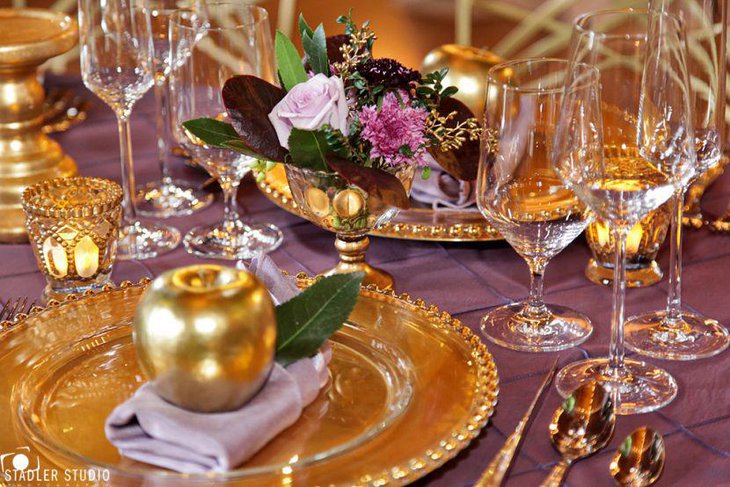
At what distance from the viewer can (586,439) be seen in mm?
815

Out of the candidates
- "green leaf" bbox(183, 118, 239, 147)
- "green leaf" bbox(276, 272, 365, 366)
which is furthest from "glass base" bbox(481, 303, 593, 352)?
"green leaf" bbox(183, 118, 239, 147)

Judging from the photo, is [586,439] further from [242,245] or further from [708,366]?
[242,245]

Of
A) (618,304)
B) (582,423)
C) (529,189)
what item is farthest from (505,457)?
(529,189)

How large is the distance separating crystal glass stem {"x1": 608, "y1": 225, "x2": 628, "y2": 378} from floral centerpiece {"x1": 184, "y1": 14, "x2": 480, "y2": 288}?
24cm

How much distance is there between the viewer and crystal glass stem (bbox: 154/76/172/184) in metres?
1.46

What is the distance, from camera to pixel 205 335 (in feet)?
2.36

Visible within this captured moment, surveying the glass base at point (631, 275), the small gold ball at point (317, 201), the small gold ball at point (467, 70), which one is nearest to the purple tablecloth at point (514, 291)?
the glass base at point (631, 275)

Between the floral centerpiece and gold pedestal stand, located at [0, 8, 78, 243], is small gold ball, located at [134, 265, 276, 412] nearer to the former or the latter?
the floral centerpiece

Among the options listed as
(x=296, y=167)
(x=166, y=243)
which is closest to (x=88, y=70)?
(x=166, y=243)

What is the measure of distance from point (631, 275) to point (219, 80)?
21.3 inches

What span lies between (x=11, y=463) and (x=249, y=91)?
1.52 ft

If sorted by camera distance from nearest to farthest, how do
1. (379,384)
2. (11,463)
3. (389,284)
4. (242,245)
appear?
(11,463)
(379,384)
(389,284)
(242,245)

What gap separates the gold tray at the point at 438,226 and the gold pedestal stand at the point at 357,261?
0.04m

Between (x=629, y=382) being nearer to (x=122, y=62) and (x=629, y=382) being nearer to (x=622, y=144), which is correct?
(x=622, y=144)
